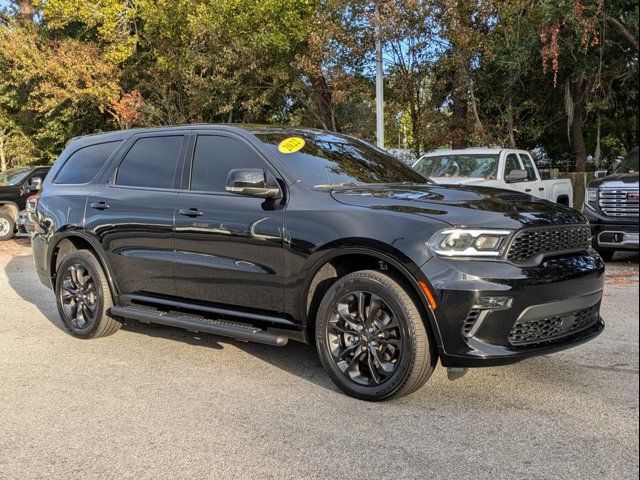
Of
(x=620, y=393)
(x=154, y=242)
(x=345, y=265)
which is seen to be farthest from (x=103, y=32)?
(x=620, y=393)

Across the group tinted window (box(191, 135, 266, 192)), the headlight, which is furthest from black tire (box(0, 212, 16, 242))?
the headlight

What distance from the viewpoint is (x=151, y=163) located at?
5.73 meters

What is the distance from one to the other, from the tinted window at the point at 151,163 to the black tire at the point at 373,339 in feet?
6.62

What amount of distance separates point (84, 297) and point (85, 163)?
1.37m

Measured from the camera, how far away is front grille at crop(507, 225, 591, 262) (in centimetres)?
377

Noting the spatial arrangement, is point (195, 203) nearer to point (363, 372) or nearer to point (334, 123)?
point (363, 372)

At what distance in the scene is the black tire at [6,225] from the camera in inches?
653

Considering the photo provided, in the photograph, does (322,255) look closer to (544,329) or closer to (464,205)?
(464,205)

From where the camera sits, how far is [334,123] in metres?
20.5

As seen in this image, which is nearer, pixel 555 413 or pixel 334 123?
pixel 555 413

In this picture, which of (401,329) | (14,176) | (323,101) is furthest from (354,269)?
(323,101)

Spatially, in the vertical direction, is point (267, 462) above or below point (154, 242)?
below

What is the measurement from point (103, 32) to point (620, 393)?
69.0 feet

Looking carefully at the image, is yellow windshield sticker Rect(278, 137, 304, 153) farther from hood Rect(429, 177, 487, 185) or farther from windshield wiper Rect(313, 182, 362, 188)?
hood Rect(429, 177, 487, 185)
